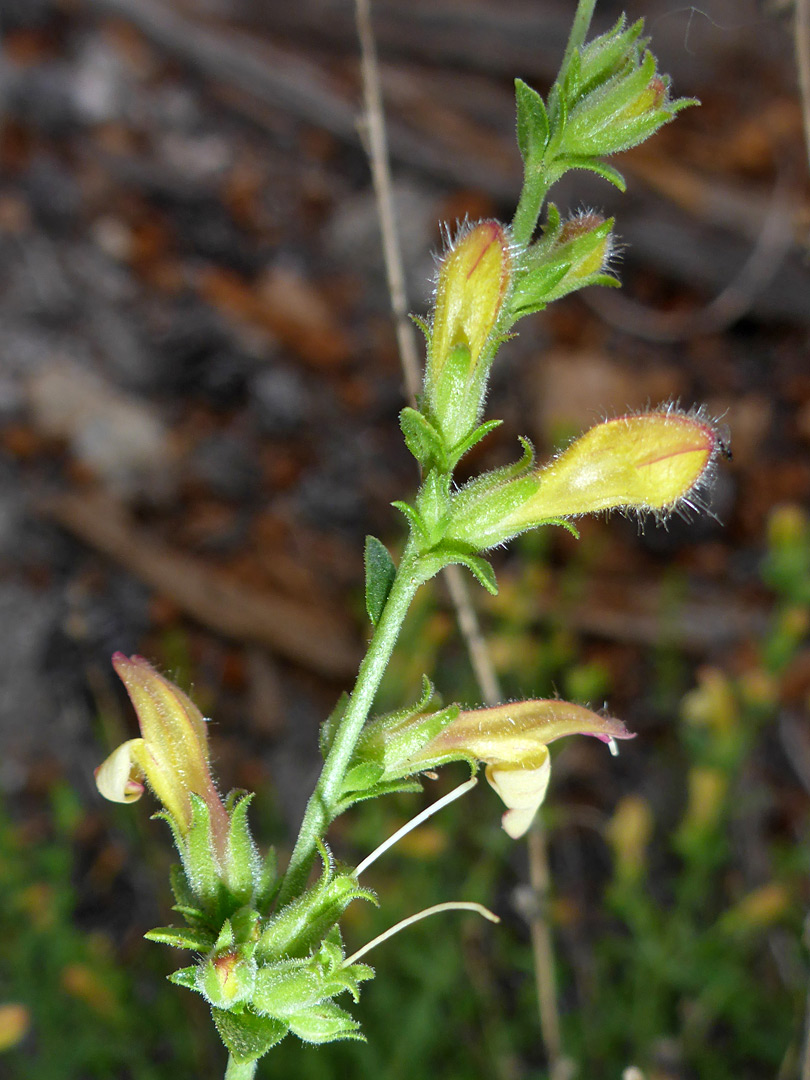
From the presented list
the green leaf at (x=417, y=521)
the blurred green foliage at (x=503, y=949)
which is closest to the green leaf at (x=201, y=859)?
the green leaf at (x=417, y=521)

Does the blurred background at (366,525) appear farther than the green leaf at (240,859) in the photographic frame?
Yes

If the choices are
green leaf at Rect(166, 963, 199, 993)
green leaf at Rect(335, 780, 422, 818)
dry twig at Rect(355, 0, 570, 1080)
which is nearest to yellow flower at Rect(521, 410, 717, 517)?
green leaf at Rect(335, 780, 422, 818)

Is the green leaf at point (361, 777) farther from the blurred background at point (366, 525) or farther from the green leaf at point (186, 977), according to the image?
the blurred background at point (366, 525)

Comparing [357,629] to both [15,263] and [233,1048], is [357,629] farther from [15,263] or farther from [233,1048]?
[233,1048]

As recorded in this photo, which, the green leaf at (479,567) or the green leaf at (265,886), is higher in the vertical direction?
the green leaf at (479,567)

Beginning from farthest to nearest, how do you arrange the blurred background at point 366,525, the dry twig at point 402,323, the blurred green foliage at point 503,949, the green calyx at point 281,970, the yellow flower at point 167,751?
the blurred background at point 366,525 < the blurred green foliage at point 503,949 < the dry twig at point 402,323 < the yellow flower at point 167,751 < the green calyx at point 281,970

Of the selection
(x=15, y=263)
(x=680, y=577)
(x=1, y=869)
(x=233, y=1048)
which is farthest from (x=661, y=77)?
(x=15, y=263)

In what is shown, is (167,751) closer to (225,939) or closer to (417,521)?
(225,939)
